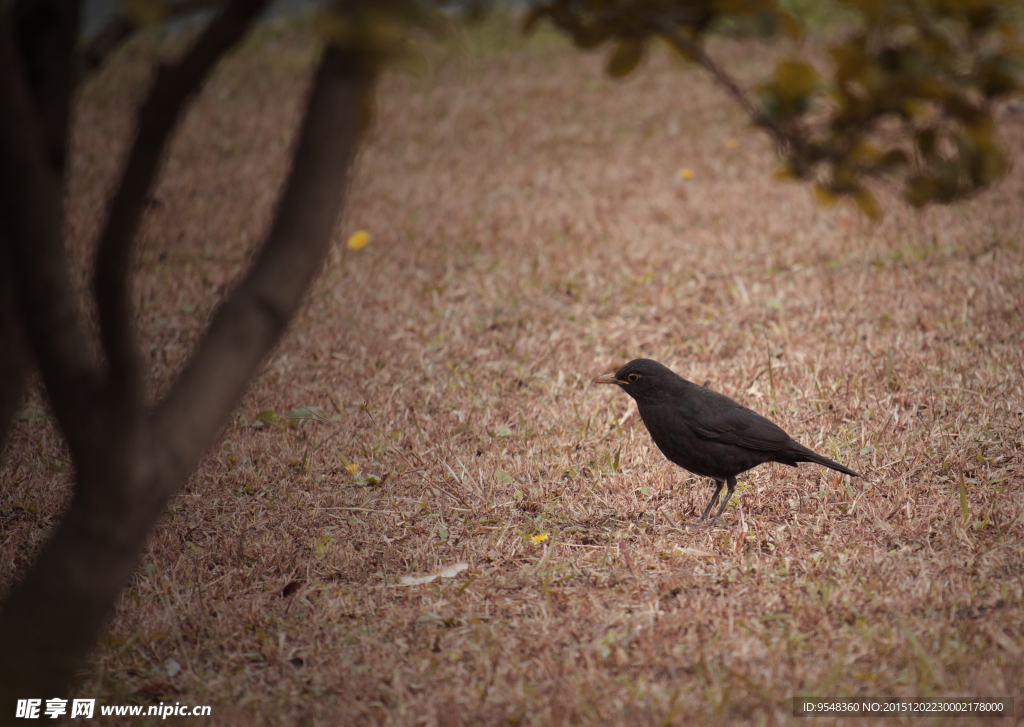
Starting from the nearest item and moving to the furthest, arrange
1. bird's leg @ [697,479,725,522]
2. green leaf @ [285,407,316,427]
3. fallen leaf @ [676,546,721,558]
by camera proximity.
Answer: fallen leaf @ [676,546,721,558]
bird's leg @ [697,479,725,522]
green leaf @ [285,407,316,427]

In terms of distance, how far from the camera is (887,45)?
91.0 inches

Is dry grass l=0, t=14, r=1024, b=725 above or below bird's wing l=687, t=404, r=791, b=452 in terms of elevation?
below

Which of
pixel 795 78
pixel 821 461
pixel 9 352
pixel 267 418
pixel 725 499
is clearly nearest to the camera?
pixel 795 78

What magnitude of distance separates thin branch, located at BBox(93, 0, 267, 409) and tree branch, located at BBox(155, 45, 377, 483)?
189 mm

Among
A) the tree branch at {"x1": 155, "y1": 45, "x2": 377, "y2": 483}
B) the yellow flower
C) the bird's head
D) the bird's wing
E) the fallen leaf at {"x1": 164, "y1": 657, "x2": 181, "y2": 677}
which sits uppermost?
the tree branch at {"x1": 155, "y1": 45, "x2": 377, "y2": 483}

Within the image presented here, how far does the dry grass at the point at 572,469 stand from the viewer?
3236 millimetres

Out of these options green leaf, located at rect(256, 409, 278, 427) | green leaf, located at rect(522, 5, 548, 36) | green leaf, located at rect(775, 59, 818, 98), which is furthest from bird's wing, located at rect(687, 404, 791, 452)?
green leaf, located at rect(256, 409, 278, 427)

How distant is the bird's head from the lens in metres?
4.70

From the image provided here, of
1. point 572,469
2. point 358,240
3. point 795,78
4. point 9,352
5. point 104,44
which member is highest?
point 795,78

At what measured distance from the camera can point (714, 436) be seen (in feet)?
14.3

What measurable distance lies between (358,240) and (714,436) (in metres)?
5.29

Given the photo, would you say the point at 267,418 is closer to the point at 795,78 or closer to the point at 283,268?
the point at 283,268

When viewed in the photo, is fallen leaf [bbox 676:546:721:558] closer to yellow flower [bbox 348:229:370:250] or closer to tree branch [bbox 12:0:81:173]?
tree branch [bbox 12:0:81:173]

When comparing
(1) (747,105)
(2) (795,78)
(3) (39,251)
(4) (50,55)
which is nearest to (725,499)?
(1) (747,105)
